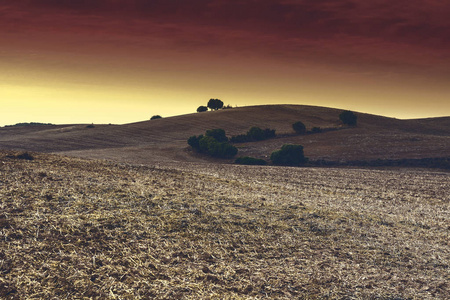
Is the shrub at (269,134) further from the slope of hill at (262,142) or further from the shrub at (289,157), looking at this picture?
the shrub at (289,157)

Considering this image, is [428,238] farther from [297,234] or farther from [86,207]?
[86,207]

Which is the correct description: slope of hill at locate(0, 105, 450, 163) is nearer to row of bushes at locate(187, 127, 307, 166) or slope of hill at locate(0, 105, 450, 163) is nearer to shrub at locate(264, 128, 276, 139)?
shrub at locate(264, 128, 276, 139)

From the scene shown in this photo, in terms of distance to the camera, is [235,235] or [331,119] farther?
[331,119]

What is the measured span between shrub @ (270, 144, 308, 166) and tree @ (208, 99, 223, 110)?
89.5 metres

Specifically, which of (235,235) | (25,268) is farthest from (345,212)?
(25,268)

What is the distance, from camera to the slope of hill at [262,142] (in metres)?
57.2

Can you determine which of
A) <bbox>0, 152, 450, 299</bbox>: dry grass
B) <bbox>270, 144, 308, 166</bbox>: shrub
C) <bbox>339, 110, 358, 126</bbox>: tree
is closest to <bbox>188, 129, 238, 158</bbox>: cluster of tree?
<bbox>270, 144, 308, 166</bbox>: shrub

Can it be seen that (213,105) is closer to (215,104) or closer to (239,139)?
(215,104)

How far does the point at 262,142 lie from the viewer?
7106 cm

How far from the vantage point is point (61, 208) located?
12.4 m

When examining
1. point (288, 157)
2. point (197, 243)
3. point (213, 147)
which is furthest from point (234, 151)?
point (197, 243)

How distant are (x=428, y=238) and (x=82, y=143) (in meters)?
70.5

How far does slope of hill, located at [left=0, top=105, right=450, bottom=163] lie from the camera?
57188 mm

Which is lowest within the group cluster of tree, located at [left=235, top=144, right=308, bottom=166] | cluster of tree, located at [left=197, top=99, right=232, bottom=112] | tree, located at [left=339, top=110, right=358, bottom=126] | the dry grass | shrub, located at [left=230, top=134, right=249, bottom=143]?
the dry grass
